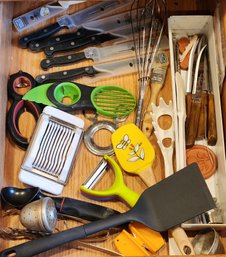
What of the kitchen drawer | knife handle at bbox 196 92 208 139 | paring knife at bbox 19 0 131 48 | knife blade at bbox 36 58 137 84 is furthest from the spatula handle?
paring knife at bbox 19 0 131 48

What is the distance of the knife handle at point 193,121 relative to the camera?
0.84 m

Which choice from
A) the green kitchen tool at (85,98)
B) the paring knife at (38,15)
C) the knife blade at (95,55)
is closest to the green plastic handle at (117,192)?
the green kitchen tool at (85,98)

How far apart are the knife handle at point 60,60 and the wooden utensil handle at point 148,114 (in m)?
0.16

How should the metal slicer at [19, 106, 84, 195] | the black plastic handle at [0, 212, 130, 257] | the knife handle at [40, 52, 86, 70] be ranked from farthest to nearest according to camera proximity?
the knife handle at [40, 52, 86, 70] → the metal slicer at [19, 106, 84, 195] → the black plastic handle at [0, 212, 130, 257]

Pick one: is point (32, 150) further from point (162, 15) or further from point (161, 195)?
point (162, 15)

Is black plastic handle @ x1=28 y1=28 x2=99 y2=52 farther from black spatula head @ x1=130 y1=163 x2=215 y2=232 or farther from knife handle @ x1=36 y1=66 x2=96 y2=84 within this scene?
black spatula head @ x1=130 y1=163 x2=215 y2=232

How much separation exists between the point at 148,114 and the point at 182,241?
0.26 m

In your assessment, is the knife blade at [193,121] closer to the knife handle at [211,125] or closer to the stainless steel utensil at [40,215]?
the knife handle at [211,125]

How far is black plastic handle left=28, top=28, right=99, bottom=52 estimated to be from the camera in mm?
933

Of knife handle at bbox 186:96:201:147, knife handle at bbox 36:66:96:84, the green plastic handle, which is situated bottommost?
the green plastic handle

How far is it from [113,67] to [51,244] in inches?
15.1

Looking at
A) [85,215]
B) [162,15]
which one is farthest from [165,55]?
[85,215]

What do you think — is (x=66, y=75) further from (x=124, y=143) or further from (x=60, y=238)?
(x=60, y=238)

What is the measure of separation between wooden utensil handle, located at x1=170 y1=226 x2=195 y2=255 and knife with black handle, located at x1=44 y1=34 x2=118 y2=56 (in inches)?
16.6
